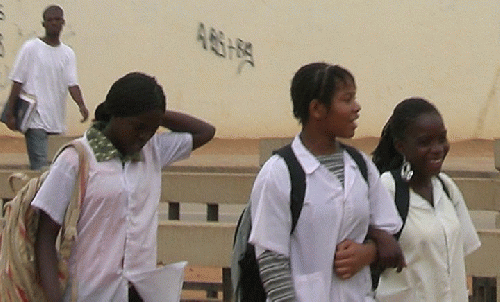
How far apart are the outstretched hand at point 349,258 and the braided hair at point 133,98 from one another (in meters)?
0.74

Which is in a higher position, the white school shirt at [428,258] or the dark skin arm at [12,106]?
the white school shirt at [428,258]

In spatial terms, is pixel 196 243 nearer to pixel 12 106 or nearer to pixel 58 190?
pixel 58 190

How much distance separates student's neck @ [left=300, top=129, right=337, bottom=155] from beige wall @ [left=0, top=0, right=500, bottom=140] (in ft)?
40.4

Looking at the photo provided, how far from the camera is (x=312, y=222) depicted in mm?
3672

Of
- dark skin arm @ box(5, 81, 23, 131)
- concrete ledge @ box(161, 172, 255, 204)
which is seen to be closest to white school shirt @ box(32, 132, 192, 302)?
concrete ledge @ box(161, 172, 255, 204)

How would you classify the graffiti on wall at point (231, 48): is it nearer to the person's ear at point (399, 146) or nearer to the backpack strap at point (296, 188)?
the person's ear at point (399, 146)

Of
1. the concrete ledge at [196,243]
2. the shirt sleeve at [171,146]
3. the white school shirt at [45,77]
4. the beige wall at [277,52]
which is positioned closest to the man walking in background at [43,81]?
the white school shirt at [45,77]

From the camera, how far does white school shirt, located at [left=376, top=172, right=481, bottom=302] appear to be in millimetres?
4105

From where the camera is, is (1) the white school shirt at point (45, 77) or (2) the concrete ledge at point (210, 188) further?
(1) the white school shirt at point (45, 77)

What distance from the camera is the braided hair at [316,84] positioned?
12.4 feet

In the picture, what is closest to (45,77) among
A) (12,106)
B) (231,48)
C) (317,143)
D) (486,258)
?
(12,106)

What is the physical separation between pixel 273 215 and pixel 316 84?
1.31 ft

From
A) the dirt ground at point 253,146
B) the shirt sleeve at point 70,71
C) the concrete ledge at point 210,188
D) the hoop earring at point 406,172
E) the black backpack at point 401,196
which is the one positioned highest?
the hoop earring at point 406,172

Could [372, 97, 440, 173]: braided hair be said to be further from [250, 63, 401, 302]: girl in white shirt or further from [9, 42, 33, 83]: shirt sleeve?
[9, 42, 33, 83]: shirt sleeve
